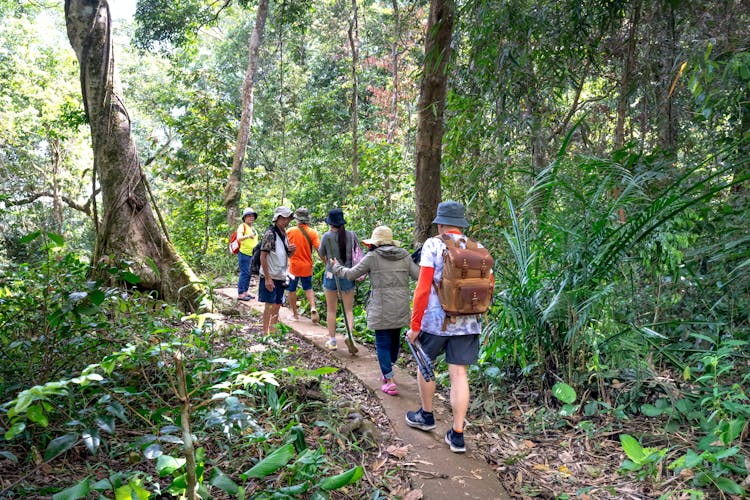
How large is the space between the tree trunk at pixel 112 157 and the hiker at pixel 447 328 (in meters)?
3.12

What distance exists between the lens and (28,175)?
56.6 ft

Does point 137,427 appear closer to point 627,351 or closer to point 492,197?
point 627,351

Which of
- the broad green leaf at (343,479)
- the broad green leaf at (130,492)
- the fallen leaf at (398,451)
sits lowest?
the fallen leaf at (398,451)

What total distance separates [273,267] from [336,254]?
0.89m

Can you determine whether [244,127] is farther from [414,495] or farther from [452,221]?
[414,495]

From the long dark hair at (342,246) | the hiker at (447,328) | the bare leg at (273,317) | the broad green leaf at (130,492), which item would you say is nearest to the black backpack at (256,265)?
the bare leg at (273,317)

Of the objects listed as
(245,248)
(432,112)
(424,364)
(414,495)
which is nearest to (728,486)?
(414,495)

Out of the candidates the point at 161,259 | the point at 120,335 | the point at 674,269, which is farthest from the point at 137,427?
the point at 674,269

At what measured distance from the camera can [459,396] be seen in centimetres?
371

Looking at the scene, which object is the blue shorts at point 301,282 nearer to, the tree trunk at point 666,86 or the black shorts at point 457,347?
the black shorts at point 457,347

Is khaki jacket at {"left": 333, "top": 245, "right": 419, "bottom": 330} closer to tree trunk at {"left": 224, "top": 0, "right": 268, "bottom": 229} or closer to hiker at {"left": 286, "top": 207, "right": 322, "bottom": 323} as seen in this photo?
hiker at {"left": 286, "top": 207, "right": 322, "bottom": 323}

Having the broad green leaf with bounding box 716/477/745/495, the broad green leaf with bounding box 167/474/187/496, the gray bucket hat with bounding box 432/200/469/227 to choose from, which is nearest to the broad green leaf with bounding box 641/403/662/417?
the broad green leaf with bounding box 716/477/745/495

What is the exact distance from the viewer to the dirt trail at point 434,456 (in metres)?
3.21

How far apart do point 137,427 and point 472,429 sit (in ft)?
8.50
